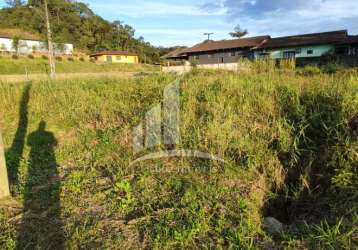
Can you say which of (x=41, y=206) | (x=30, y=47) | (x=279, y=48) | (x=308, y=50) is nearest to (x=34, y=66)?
(x=30, y=47)

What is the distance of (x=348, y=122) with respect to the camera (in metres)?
3.21

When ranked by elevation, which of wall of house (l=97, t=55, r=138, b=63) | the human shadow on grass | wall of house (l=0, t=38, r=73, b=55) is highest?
wall of house (l=0, t=38, r=73, b=55)

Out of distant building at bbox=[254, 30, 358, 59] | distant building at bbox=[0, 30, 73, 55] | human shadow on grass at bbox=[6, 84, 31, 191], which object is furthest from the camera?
distant building at bbox=[0, 30, 73, 55]

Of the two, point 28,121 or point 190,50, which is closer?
point 28,121

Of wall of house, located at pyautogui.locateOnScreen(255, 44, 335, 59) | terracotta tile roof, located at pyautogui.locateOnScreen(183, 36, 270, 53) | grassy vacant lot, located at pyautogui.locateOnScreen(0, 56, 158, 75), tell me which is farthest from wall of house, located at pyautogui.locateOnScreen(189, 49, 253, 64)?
grassy vacant lot, located at pyautogui.locateOnScreen(0, 56, 158, 75)

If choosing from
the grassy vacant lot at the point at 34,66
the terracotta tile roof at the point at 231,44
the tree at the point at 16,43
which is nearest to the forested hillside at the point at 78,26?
the tree at the point at 16,43

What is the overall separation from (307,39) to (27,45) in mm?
36844

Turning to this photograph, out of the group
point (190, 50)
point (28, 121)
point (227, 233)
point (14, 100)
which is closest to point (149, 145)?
point (227, 233)

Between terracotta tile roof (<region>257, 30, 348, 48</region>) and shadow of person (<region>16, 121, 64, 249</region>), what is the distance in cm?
2331

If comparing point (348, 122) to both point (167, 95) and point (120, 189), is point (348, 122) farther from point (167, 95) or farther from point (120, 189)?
point (167, 95)

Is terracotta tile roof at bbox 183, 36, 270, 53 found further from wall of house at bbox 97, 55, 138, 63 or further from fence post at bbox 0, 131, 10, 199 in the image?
fence post at bbox 0, 131, 10, 199

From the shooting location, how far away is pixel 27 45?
134 ft

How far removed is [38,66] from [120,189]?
3198cm

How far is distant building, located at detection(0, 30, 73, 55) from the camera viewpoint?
39156 millimetres
